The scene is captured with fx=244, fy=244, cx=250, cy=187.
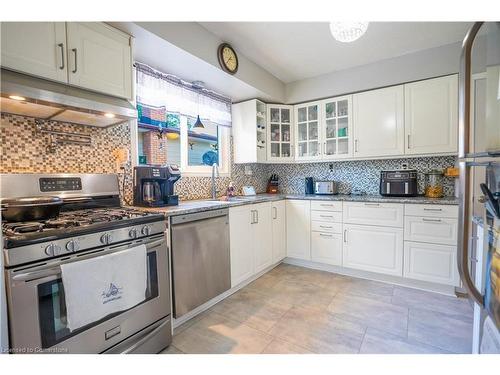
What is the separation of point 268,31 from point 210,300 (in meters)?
2.42

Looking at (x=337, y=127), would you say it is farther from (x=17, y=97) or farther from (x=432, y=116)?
(x=17, y=97)

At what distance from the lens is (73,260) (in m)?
1.18

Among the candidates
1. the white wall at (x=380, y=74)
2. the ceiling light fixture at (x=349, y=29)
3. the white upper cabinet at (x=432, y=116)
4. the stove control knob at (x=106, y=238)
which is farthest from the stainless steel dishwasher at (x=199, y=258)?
the white upper cabinet at (x=432, y=116)

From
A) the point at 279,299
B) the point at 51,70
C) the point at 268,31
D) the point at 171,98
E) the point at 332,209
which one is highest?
the point at 268,31

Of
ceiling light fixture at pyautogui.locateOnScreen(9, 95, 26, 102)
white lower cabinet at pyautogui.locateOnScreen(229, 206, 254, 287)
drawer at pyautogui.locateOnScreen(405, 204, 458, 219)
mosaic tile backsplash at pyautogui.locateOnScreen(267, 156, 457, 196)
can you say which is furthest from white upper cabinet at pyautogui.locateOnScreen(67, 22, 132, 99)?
drawer at pyautogui.locateOnScreen(405, 204, 458, 219)

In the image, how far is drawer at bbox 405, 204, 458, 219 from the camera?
2.25 meters

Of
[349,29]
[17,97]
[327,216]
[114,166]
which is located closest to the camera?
[17,97]

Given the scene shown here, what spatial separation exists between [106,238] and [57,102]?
2.57ft

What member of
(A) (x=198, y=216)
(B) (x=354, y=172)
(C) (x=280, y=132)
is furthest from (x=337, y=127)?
A: (A) (x=198, y=216)

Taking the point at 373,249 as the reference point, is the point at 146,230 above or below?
above

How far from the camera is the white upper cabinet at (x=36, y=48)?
122 cm

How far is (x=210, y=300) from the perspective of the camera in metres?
2.13
